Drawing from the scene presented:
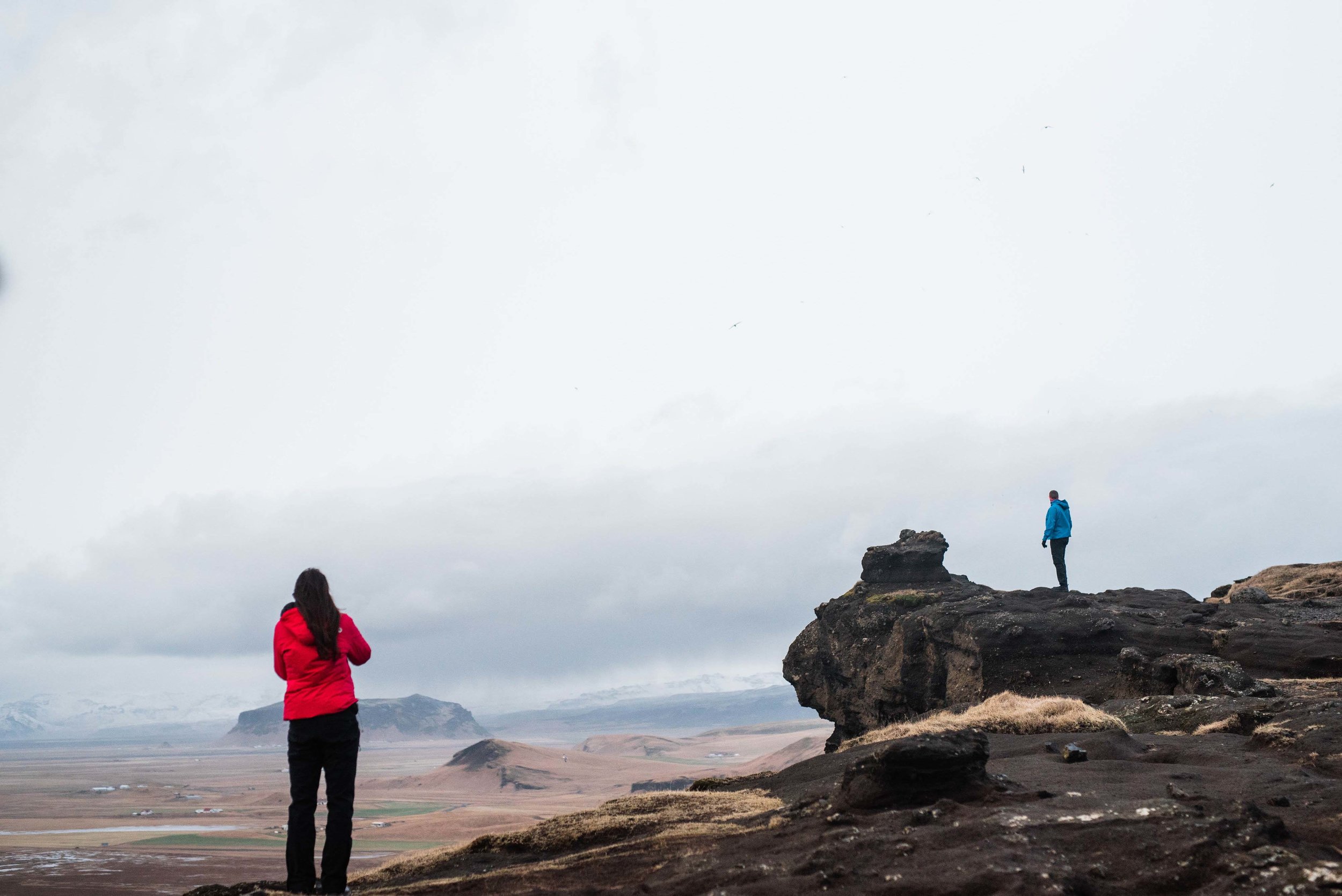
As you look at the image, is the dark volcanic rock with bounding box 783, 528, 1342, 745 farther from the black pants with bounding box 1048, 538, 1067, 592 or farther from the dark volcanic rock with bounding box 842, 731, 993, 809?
the dark volcanic rock with bounding box 842, 731, 993, 809

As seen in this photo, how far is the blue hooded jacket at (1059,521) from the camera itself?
96.5ft

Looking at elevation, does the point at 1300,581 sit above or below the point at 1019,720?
above

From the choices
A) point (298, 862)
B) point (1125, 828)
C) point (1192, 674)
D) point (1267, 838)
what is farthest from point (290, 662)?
point (1192, 674)

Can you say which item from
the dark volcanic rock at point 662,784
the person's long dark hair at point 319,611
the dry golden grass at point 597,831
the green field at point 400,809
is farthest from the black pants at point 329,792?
the dark volcanic rock at point 662,784

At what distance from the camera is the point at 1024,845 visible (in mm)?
8703

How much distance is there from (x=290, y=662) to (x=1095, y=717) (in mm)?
15305

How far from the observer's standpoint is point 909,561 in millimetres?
38375

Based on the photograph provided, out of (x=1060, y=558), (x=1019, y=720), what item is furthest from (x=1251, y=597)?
(x=1019, y=720)

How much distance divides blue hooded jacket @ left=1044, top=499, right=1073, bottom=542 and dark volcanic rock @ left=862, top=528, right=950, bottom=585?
859cm

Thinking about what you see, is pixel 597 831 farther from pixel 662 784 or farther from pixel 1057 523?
pixel 662 784

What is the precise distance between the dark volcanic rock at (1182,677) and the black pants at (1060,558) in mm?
5702

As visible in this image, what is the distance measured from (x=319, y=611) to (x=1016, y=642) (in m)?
24.2

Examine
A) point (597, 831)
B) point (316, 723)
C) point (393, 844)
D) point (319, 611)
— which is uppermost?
point (319, 611)

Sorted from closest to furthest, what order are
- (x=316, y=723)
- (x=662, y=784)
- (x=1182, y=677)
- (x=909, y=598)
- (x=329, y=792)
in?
(x=316, y=723) → (x=329, y=792) → (x=1182, y=677) → (x=909, y=598) → (x=662, y=784)
